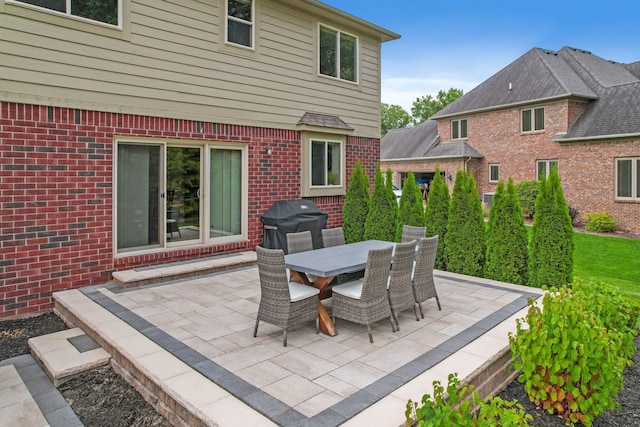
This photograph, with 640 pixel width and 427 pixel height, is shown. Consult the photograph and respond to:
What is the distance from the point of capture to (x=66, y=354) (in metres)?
4.15

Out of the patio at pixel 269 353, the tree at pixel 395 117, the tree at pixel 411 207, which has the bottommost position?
the patio at pixel 269 353

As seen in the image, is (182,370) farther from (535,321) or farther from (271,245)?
(271,245)

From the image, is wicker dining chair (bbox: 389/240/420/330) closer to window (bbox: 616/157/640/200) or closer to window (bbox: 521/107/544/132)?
window (bbox: 616/157/640/200)

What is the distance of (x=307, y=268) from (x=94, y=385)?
2.30 meters

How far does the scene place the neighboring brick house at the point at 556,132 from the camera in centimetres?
1573

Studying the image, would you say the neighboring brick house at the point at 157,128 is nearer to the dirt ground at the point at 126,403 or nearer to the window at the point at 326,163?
the window at the point at 326,163

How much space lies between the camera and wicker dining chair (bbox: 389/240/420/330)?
4559 millimetres

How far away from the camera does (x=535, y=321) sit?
3326mm

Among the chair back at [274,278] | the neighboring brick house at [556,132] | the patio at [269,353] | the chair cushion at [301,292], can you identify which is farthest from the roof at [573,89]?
the chair back at [274,278]

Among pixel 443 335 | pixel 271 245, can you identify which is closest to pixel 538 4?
pixel 271 245

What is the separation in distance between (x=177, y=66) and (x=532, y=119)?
59.1 ft

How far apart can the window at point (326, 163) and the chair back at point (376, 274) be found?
5.44 metres

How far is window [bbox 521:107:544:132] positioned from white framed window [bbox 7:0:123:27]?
18.8 m

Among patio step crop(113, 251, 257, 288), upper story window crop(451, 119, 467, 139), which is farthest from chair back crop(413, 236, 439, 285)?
upper story window crop(451, 119, 467, 139)
